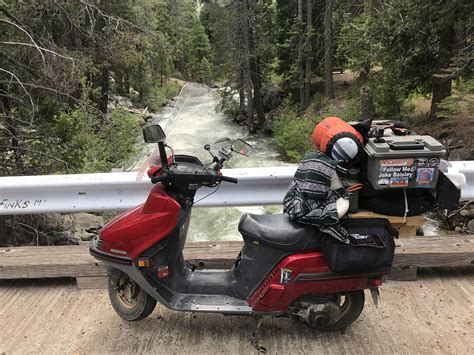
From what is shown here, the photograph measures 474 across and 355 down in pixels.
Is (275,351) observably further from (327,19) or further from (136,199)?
(327,19)

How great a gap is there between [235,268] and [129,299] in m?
0.79

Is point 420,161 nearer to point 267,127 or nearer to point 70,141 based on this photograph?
point 70,141

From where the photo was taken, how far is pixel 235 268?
292 cm

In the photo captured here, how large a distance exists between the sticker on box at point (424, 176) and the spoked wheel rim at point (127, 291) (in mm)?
1984

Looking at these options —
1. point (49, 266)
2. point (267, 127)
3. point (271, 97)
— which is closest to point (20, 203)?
point (49, 266)

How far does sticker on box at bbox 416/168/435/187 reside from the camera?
2.46m

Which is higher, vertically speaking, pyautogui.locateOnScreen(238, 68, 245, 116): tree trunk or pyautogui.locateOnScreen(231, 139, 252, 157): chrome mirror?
pyautogui.locateOnScreen(231, 139, 252, 157): chrome mirror

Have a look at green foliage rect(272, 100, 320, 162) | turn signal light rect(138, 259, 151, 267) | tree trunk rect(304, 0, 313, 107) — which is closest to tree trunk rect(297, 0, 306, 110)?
tree trunk rect(304, 0, 313, 107)

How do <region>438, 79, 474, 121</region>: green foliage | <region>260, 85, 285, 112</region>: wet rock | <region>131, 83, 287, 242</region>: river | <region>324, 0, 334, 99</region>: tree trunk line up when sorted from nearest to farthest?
<region>131, 83, 287, 242</region>: river
<region>438, 79, 474, 121</region>: green foliage
<region>324, 0, 334, 99</region>: tree trunk
<region>260, 85, 285, 112</region>: wet rock

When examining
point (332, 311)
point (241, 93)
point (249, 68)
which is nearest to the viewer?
point (332, 311)

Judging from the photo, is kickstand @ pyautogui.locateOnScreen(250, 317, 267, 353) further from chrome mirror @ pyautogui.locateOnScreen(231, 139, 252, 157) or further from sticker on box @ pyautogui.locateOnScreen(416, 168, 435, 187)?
sticker on box @ pyautogui.locateOnScreen(416, 168, 435, 187)

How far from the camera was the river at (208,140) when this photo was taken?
9898 millimetres

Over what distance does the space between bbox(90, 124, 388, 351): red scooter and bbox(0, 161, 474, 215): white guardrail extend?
0.72 metres

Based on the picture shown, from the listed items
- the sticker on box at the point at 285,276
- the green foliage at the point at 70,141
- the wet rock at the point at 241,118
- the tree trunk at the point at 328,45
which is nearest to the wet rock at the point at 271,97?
the wet rock at the point at 241,118
